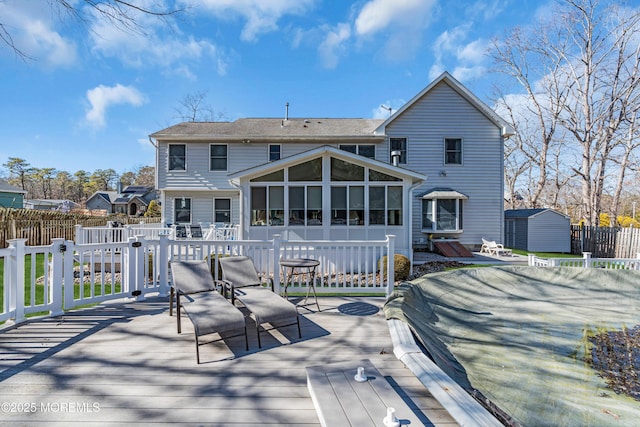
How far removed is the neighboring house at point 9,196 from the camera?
26.8 meters

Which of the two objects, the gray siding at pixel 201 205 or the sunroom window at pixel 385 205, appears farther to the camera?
the gray siding at pixel 201 205

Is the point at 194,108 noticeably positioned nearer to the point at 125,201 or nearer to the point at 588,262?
the point at 125,201

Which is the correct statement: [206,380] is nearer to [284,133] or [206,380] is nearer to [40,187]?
[284,133]

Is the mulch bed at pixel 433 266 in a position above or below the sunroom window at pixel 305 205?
below

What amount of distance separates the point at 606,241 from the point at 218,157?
1828 centimetres

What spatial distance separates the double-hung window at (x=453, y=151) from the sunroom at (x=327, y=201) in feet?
18.6

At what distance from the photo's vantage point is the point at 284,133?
14.8m

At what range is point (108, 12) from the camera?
3668mm

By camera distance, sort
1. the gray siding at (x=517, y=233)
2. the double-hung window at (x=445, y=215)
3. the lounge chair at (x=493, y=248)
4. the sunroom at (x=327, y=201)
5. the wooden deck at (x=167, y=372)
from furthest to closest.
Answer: the gray siding at (x=517, y=233)
the double-hung window at (x=445, y=215)
the lounge chair at (x=493, y=248)
the sunroom at (x=327, y=201)
the wooden deck at (x=167, y=372)

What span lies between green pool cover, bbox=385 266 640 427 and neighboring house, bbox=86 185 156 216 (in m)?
44.6

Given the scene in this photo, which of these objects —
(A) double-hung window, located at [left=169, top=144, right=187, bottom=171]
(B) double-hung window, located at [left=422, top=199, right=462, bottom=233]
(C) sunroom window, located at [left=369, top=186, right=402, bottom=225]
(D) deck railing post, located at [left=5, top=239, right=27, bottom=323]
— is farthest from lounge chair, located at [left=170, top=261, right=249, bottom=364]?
(B) double-hung window, located at [left=422, top=199, right=462, bottom=233]

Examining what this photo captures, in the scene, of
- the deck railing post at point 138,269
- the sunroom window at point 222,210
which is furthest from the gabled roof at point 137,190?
the deck railing post at point 138,269

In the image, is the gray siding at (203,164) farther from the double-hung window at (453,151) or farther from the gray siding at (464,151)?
the double-hung window at (453,151)

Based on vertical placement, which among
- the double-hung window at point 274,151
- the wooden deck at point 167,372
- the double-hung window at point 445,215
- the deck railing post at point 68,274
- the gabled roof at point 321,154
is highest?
the double-hung window at point 274,151
